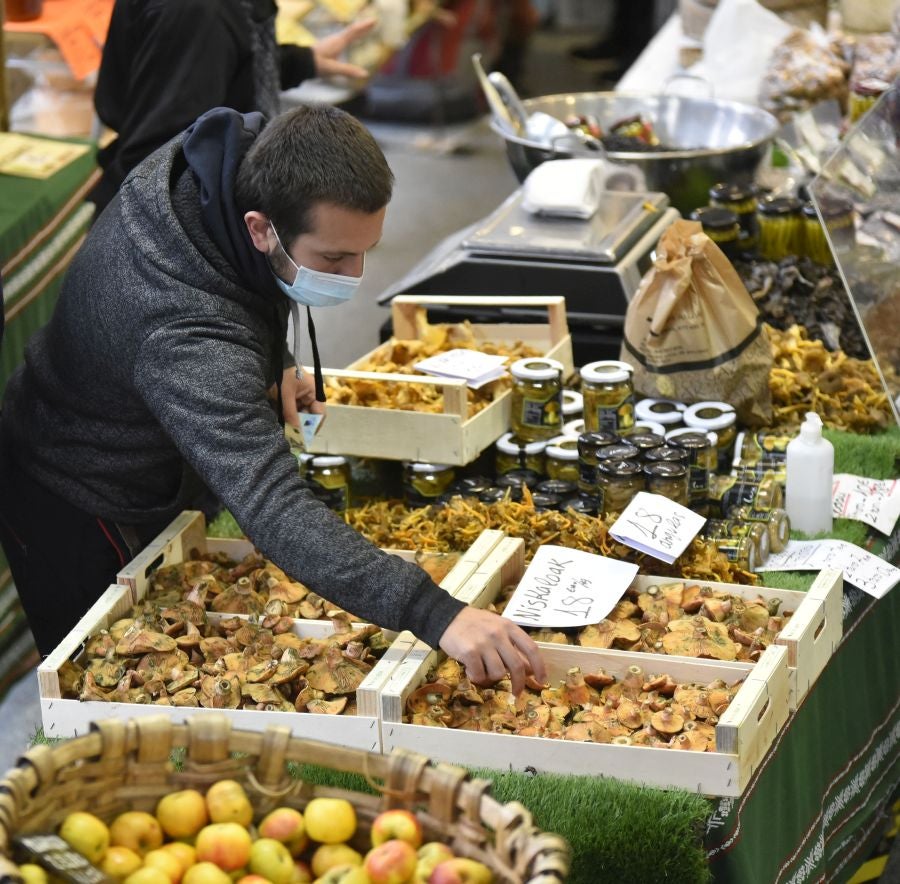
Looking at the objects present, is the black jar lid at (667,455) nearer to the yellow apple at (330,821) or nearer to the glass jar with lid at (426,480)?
the glass jar with lid at (426,480)

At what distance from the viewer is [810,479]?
2625 mm

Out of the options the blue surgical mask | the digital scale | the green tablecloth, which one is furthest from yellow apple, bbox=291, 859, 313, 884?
the green tablecloth

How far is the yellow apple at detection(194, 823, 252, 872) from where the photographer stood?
4.64 ft

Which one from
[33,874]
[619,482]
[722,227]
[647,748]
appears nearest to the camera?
[33,874]

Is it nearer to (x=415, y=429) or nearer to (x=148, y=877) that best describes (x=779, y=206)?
(x=415, y=429)

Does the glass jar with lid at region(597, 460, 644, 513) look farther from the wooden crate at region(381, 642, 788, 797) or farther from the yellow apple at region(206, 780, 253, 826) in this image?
the yellow apple at region(206, 780, 253, 826)

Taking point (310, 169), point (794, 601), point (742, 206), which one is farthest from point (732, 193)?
point (310, 169)

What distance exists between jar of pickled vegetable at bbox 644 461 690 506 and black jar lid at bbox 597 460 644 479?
0.07ft

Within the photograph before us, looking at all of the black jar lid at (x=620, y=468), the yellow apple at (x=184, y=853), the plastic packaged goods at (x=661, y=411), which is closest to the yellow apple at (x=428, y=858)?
the yellow apple at (x=184, y=853)

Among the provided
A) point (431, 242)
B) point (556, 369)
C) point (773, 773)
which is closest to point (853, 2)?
point (431, 242)

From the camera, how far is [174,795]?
1.48 m

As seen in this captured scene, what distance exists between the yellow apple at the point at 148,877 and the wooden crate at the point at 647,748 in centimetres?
62

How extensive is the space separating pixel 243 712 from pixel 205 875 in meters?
0.61

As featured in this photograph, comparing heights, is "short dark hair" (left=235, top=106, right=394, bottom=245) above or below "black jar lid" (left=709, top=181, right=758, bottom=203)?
above
